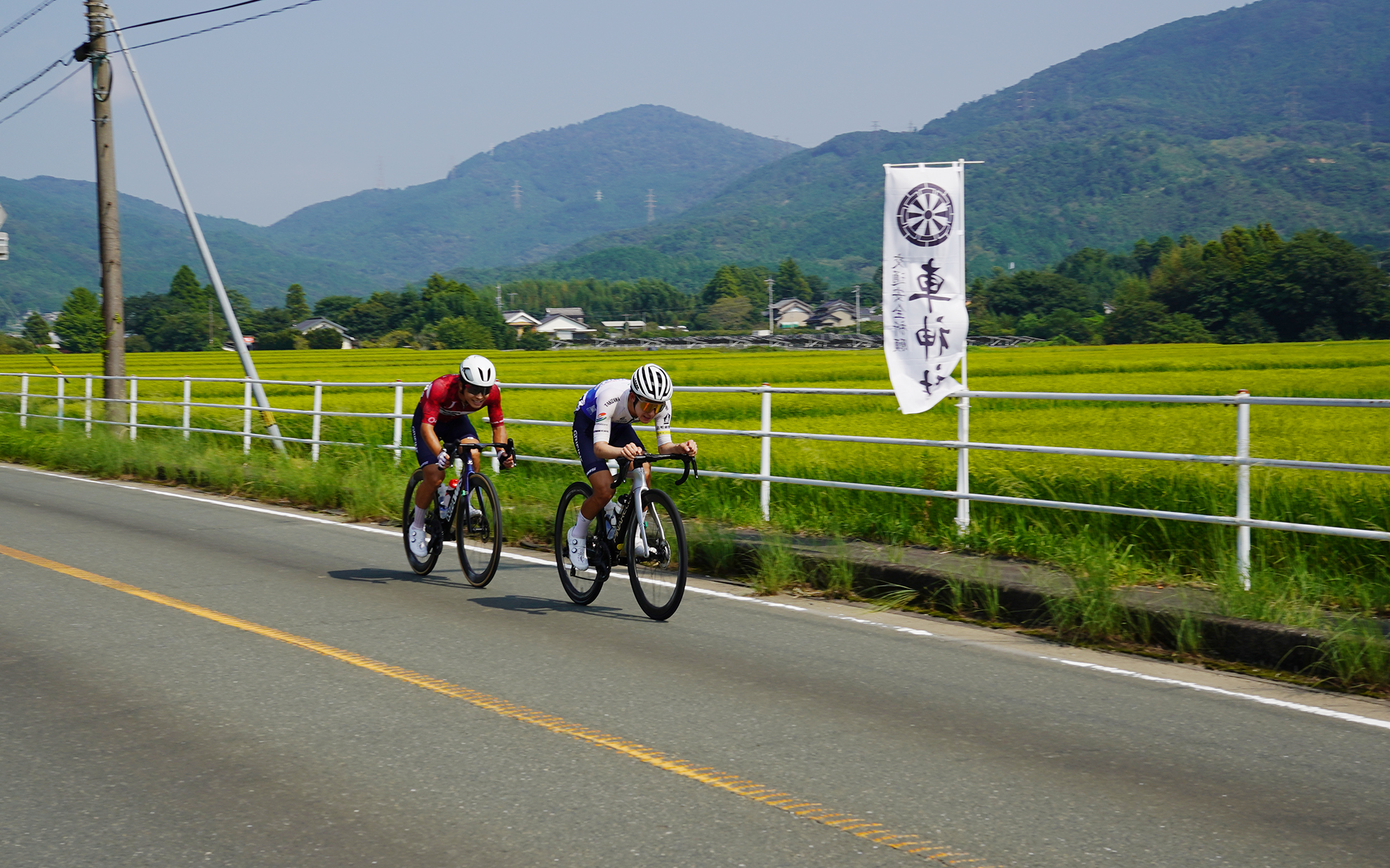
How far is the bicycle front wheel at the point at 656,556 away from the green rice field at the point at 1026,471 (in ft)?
8.29

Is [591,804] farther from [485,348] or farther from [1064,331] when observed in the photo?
[1064,331]

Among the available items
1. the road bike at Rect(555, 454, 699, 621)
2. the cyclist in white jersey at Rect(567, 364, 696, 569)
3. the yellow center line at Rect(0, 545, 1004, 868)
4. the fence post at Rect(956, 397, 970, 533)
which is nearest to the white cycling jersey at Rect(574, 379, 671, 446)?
the cyclist in white jersey at Rect(567, 364, 696, 569)

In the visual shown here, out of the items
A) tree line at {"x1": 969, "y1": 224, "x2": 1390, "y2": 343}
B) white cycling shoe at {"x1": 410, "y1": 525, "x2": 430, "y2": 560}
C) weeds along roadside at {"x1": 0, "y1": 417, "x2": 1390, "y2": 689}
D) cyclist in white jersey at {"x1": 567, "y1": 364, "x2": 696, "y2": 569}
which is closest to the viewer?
weeds along roadside at {"x1": 0, "y1": 417, "x2": 1390, "y2": 689}

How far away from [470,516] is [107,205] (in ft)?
55.1

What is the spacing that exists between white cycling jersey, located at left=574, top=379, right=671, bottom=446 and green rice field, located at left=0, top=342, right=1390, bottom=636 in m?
2.77

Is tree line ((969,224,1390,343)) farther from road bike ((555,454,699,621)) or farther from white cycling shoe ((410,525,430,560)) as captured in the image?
road bike ((555,454,699,621))

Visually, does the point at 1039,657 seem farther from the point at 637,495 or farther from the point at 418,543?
the point at 418,543

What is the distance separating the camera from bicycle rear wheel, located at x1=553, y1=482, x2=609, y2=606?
7906mm

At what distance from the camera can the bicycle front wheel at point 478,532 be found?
8562 millimetres

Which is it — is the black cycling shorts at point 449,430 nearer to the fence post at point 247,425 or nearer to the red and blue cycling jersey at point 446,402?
the red and blue cycling jersey at point 446,402

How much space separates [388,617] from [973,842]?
4.62m

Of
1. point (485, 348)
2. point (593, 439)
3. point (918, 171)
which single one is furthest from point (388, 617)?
point (485, 348)

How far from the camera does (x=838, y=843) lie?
3.90 meters

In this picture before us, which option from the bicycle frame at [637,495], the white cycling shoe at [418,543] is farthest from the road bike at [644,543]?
the white cycling shoe at [418,543]
